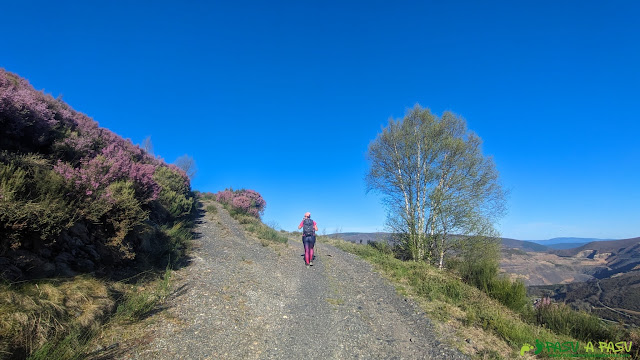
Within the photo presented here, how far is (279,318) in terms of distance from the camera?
5.88m

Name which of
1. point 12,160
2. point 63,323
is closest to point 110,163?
point 12,160

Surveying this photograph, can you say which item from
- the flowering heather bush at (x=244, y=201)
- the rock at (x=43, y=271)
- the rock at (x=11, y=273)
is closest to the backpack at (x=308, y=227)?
the rock at (x=43, y=271)

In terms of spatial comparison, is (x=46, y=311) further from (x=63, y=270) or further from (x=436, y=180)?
(x=436, y=180)

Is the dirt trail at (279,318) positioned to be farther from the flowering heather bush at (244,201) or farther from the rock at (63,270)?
the flowering heather bush at (244,201)

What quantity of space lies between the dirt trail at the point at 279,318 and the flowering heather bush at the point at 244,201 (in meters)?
12.5

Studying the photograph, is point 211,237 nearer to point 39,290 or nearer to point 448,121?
point 39,290

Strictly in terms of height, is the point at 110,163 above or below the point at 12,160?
above

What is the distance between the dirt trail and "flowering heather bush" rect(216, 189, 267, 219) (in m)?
12.5

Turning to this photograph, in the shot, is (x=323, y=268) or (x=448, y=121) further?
(x=448, y=121)

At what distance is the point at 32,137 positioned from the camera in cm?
625

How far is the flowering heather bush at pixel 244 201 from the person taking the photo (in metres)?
22.5

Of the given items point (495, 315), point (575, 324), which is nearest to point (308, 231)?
point (495, 315)

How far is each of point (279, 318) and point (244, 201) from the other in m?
18.6

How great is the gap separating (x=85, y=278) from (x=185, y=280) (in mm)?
2301
